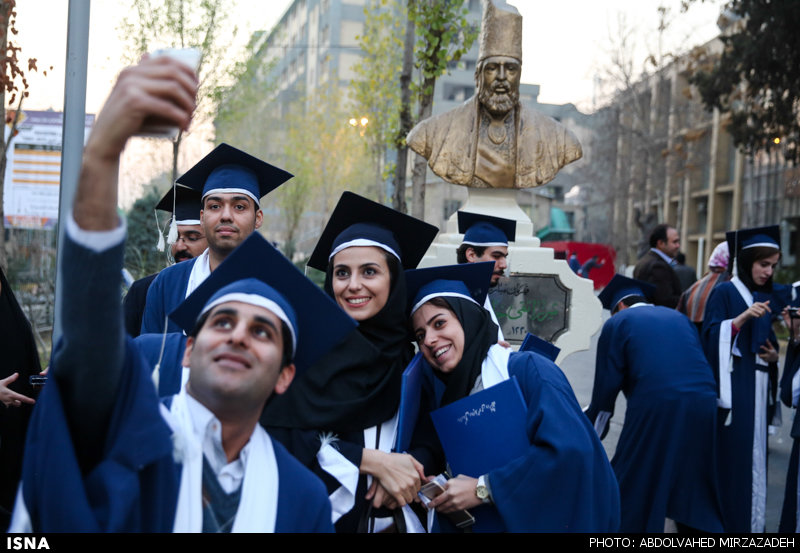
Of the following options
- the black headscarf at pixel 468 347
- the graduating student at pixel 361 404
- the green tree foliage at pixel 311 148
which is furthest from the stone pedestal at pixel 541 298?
the green tree foliage at pixel 311 148

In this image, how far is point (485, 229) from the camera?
5.57 m

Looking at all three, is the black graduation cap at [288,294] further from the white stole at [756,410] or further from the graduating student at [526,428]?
the white stole at [756,410]

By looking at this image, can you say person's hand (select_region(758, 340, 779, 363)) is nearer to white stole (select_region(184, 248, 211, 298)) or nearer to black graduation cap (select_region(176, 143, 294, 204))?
black graduation cap (select_region(176, 143, 294, 204))

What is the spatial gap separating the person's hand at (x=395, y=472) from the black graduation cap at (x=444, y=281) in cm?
66

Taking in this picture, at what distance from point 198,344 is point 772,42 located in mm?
15711

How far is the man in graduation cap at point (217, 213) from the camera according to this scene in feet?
12.6

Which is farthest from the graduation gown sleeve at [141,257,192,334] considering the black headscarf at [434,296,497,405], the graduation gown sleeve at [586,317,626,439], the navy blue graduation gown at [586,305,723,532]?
the navy blue graduation gown at [586,305,723,532]

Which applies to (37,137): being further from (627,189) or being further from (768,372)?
(627,189)

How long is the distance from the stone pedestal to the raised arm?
513 centimetres

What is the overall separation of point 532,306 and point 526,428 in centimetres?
395

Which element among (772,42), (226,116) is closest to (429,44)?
(772,42)

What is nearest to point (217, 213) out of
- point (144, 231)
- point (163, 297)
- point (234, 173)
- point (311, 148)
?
point (234, 173)

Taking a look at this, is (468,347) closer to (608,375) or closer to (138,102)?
(138,102)

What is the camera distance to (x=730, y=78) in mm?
16266
